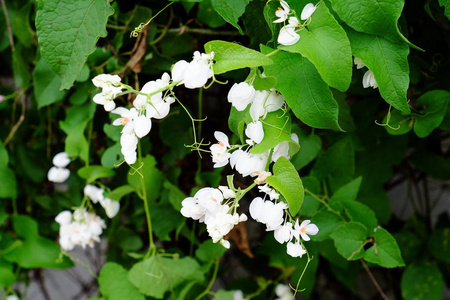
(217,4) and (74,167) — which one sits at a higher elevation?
→ (217,4)

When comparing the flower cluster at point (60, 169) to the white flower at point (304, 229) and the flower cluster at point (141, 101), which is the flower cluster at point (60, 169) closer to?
the flower cluster at point (141, 101)

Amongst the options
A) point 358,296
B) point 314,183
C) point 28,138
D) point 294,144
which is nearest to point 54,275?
point 28,138

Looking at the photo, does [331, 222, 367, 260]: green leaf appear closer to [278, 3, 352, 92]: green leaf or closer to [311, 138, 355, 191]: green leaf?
[311, 138, 355, 191]: green leaf

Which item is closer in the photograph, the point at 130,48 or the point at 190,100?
the point at 130,48

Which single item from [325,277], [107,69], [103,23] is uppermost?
[103,23]

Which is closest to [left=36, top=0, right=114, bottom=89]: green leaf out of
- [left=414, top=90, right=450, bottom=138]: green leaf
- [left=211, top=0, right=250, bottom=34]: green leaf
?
[left=211, top=0, right=250, bottom=34]: green leaf

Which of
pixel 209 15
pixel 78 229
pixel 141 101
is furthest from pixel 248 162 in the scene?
pixel 78 229

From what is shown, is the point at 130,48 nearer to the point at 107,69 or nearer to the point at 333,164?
the point at 107,69
